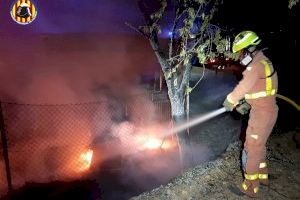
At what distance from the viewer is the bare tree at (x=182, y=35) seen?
5.74 meters

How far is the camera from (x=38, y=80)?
12.3m

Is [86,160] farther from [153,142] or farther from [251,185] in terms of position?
[251,185]

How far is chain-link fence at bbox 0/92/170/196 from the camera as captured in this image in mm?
9570

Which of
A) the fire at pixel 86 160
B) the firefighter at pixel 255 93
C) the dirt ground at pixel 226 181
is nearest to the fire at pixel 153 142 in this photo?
the fire at pixel 86 160

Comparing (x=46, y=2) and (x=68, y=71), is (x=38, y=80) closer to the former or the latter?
(x=68, y=71)

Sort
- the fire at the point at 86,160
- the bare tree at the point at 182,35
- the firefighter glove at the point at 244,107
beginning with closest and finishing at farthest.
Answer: the firefighter glove at the point at 244,107 < the bare tree at the point at 182,35 < the fire at the point at 86,160

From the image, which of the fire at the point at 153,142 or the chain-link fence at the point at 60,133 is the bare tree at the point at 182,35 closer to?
the fire at the point at 153,142

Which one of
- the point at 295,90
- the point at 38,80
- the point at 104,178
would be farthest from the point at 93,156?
the point at 295,90

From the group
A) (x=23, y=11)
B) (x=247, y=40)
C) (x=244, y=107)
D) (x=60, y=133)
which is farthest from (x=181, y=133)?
(x=23, y=11)

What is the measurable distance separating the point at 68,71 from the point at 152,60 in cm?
393

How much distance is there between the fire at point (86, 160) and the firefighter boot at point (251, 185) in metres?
5.37

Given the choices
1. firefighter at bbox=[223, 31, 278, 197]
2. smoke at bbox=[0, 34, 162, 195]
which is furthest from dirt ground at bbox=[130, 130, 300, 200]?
smoke at bbox=[0, 34, 162, 195]

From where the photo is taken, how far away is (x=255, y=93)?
447 cm

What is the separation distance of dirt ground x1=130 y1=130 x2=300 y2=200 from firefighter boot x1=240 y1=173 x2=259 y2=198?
0.10m
